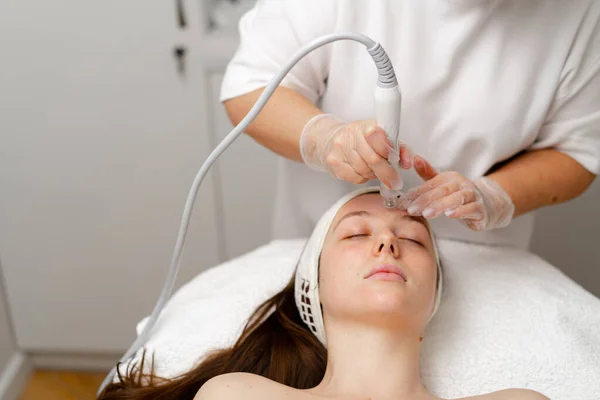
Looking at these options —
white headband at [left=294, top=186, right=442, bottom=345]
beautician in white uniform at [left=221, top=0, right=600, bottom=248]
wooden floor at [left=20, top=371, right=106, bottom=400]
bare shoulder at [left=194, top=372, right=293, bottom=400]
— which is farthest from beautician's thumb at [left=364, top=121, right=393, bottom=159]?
wooden floor at [left=20, top=371, right=106, bottom=400]

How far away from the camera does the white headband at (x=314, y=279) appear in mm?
1213

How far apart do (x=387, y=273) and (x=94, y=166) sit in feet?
4.22

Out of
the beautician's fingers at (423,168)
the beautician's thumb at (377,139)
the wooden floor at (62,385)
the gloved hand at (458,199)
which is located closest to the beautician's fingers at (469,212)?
the gloved hand at (458,199)

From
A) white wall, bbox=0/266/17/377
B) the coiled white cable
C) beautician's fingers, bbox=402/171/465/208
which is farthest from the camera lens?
white wall, bbox=0/266/17/377

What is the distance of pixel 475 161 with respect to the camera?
131 cm

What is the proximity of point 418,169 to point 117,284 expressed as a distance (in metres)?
1.44

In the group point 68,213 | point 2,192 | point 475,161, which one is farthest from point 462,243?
point 2,192

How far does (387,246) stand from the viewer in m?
1.14

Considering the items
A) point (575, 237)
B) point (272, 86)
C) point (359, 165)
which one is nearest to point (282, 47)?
point (272, 86)

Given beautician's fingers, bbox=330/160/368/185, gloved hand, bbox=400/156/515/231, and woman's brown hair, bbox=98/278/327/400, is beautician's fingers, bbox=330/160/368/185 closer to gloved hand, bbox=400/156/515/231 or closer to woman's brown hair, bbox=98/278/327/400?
gloved hand, bbox=400/156/515/231

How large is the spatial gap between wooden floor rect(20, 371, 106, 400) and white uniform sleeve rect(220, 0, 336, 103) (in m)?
1.47

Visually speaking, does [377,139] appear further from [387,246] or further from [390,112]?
[387,246]

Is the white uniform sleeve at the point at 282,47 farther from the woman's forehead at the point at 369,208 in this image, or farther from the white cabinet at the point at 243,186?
the white cabinet at the point at 243,186

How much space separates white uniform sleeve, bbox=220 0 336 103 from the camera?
1228 mm
